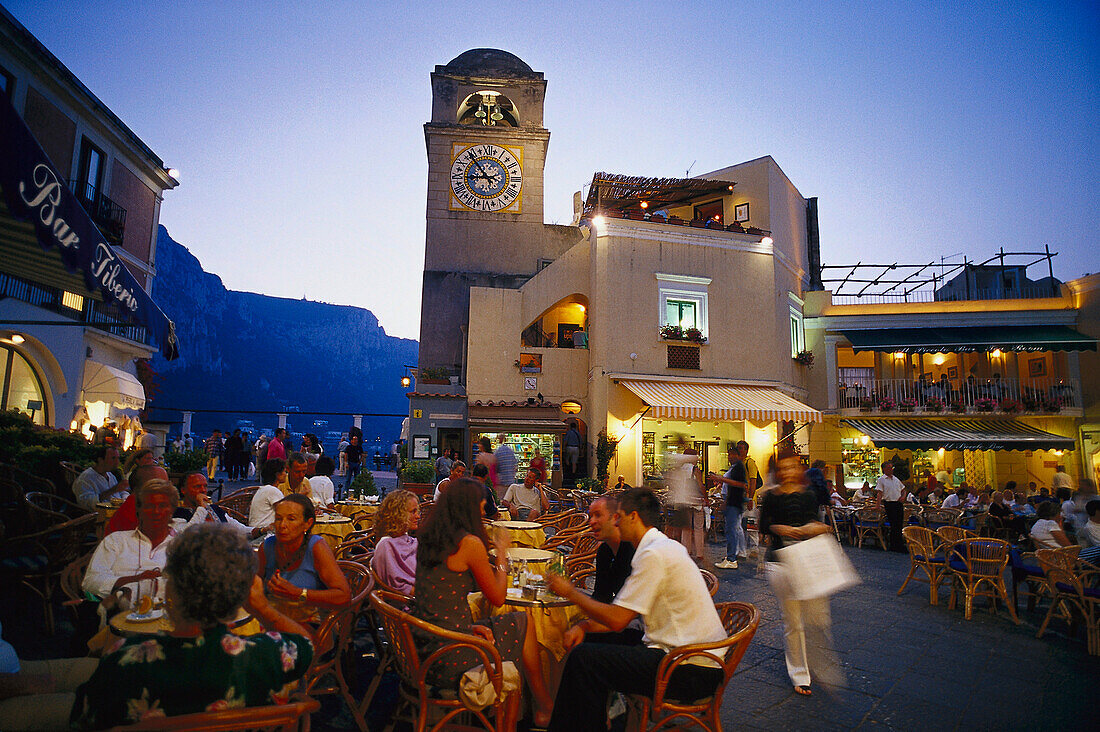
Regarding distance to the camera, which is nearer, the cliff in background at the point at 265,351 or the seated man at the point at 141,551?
the seated man at the point at 141,551

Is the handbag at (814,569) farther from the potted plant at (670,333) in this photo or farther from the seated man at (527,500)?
the potted plant at (670,333)

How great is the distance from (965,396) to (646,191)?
12.3 m

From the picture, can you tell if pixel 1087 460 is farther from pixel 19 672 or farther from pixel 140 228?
pixel 140 228

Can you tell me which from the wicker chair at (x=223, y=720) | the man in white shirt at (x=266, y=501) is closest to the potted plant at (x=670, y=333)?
the man in white shirt at (x=266, y=501)

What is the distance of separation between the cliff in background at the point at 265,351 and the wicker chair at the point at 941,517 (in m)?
76.0

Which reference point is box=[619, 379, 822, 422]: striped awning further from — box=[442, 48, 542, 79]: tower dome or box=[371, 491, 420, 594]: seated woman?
box=[442, 48, 542, 79]: tower dome

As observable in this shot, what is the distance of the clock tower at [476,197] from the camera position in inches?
781

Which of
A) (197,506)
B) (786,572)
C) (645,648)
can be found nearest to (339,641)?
(645,648)

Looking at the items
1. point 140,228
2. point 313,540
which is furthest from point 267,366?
point 313,540

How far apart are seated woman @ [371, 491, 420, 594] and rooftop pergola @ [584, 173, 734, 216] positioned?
52.6 ft

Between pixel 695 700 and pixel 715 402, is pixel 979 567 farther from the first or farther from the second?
pixel 715 402

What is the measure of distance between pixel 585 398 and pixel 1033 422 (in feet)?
48.0

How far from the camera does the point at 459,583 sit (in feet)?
8.96

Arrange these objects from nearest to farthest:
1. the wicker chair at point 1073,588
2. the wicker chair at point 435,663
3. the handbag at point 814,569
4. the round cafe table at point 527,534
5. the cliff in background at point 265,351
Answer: the wicker chair at point 435,663 → the handbag at point 814,569 → the wicker chair at point 1073,588 → the round cafe table at point 527,534 → the cliff in background at point 265,351
